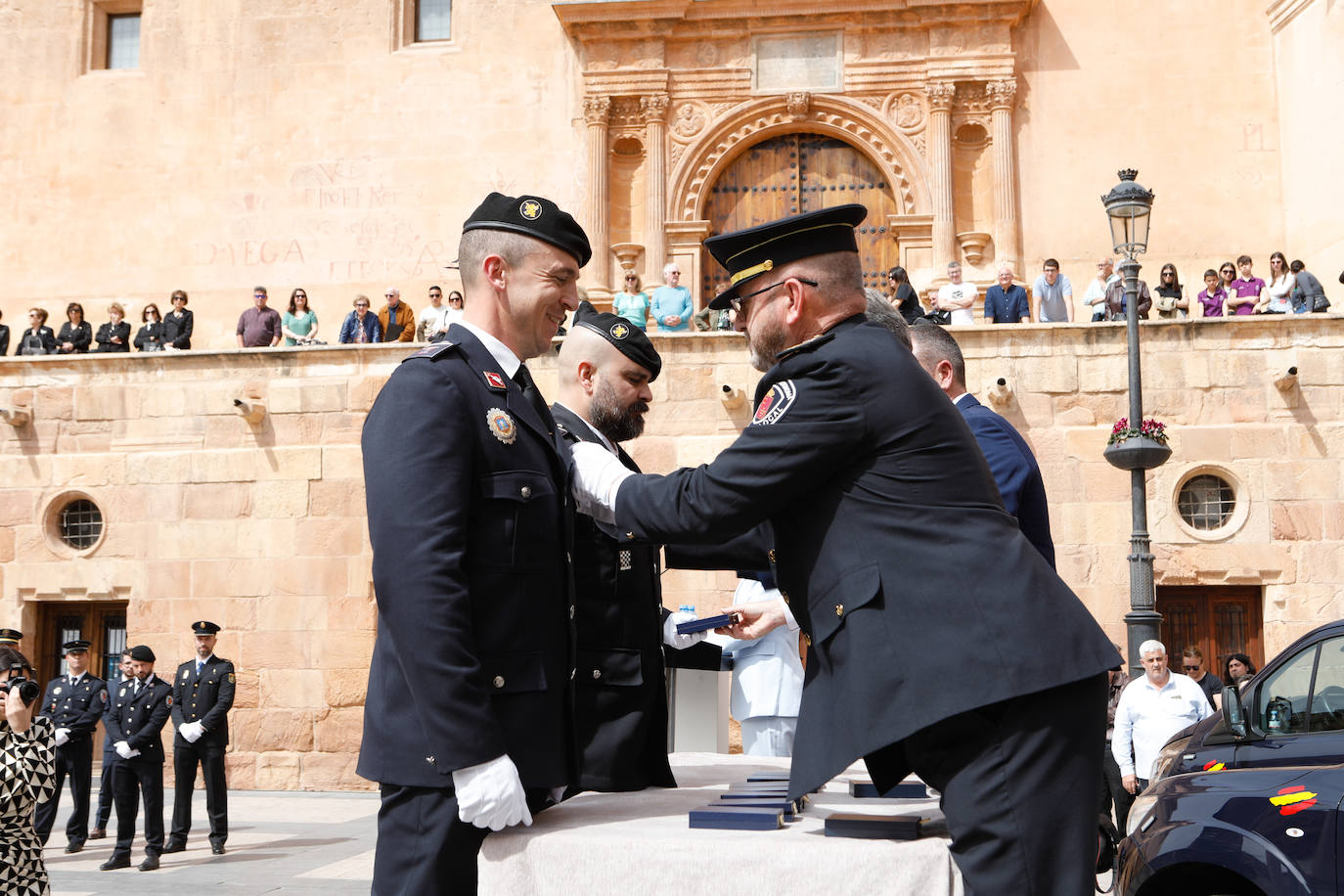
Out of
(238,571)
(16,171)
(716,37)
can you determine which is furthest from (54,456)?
(716,37)

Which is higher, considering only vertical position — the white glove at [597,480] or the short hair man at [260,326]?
the short hair man at [260,326]

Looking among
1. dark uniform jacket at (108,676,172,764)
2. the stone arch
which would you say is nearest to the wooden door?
the stone arch

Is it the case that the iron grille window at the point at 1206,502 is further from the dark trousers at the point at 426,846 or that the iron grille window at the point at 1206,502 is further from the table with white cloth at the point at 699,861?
the dark trousers at the point at 426,846

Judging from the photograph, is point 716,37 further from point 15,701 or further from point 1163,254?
point 15,701

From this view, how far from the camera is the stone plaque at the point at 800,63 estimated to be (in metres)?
21.0

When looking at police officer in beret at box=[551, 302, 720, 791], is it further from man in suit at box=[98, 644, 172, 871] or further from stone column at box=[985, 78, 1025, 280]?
stone column at box=[985, 78, 1025, 280]

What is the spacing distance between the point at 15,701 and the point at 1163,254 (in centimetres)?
1804

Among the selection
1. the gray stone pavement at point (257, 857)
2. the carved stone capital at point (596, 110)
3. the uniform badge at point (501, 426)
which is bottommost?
the gray stone pavement at point (257, 857)

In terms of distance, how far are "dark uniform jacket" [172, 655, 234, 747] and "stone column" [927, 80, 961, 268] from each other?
41.2 feet

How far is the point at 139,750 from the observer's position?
1104 cm

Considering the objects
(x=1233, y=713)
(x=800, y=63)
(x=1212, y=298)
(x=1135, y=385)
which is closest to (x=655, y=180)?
(x=800, y=63)

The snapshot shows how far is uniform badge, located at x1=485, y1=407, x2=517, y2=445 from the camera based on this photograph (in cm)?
307

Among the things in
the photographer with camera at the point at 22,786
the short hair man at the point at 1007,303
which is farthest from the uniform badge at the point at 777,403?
the short hair man at the point at 1007,303

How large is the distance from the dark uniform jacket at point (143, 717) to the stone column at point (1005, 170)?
44.3 ft
